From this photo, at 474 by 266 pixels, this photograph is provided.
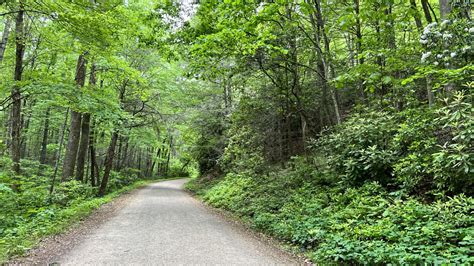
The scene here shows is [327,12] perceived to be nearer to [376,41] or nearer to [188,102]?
[376,41]

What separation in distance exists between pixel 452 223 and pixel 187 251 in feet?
15.1

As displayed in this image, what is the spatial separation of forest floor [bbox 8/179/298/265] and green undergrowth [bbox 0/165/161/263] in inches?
13.2

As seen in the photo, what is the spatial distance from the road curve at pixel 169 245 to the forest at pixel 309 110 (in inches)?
36.7

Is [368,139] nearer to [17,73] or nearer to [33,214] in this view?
[33,214]

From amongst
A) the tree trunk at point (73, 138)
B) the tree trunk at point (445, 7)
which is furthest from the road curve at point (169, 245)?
the tree trunk at point (445, 7)

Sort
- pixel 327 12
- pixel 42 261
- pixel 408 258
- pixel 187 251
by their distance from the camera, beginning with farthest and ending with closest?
1. pixel 327 12
2. pixel 187 251
3. pixel 42 261
4. pixel 408 258

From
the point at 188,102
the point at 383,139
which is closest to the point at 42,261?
the point at 383,139

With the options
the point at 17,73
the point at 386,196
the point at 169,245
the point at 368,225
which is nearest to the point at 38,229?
the point at 169,245

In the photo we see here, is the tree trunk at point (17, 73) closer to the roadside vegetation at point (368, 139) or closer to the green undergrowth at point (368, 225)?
the roadside vegetation at point (368, 139)

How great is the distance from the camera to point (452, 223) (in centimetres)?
446

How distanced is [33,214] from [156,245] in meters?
5.07

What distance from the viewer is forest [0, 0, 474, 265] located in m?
5.11

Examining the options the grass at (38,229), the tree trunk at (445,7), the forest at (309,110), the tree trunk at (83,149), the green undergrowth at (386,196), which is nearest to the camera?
the green undergrowth at (386,196)

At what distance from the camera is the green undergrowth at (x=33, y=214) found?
5.96m
